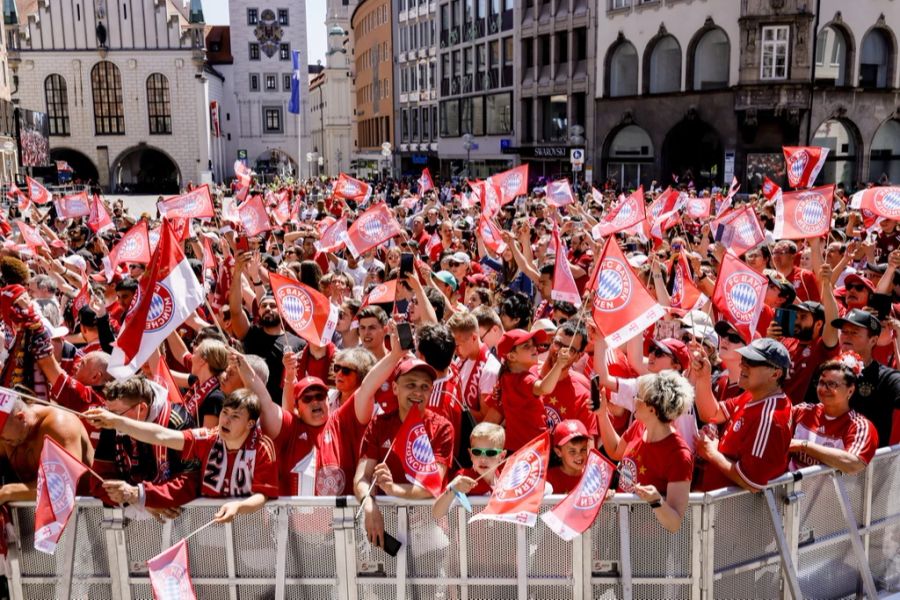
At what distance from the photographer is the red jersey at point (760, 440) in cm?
459

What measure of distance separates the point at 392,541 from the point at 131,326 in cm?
217

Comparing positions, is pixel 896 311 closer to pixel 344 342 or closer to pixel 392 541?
pixel 344 342

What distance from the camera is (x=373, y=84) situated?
250 ft

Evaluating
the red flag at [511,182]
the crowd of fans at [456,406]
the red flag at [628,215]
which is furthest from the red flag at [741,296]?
the red flag at [511,182]

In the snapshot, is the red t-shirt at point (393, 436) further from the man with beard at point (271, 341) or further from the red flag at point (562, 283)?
the red flag at point (562, 283)

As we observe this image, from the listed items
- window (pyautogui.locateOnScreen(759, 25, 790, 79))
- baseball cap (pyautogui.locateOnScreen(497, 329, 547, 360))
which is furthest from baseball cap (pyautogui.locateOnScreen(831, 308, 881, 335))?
window (pyautogui.locateOnScreen(759, 25, 790, 79))

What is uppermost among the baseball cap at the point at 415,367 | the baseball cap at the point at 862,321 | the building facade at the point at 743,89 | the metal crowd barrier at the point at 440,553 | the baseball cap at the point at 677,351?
the building facade at the point at 743,89

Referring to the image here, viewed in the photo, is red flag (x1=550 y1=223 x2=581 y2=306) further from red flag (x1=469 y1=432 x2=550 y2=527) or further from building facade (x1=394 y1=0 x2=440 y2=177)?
building facade (x1=394 y1=0 x2=440 y2=177)

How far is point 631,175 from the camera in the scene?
1690 inches

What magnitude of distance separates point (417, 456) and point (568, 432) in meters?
0.85

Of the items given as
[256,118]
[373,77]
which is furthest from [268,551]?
[256,118]

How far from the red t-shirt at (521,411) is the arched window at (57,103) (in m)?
75.3

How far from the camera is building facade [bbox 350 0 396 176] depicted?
70.6 metres

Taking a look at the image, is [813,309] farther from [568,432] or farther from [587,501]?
[587,501]
